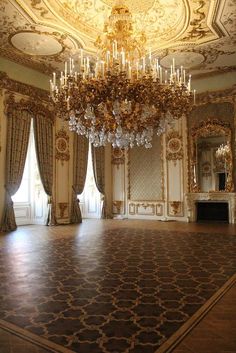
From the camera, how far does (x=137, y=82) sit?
4.77 metres

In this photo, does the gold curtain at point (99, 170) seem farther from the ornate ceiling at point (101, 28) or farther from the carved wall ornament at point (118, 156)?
the ornate ceiling at point (101, 28)

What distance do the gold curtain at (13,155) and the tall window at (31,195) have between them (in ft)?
1.96

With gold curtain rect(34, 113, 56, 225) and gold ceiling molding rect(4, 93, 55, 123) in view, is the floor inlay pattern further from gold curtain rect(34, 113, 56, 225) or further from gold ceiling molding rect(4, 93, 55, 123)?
gold ceiling molding rect(4, 93, 55, 123)

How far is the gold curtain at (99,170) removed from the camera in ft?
31.5

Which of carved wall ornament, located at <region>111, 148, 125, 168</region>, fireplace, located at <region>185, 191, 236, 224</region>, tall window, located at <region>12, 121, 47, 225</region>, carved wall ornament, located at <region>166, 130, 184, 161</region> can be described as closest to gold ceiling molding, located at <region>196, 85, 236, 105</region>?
carved wall ornament, located at <region>166, 130, 184, 161</region>

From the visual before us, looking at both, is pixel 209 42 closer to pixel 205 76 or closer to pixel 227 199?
pixel 205 76

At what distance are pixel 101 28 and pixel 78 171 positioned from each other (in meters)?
4.19

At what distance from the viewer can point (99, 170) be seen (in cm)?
970

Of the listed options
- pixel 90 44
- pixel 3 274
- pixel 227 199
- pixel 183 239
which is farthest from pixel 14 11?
pixel 227 199

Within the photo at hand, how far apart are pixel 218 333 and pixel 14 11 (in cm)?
555

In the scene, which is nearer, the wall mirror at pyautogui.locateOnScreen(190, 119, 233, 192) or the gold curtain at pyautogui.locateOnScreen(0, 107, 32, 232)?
the gold curtain at pyautogui.locateOnScreen(0, 107, 32, 232)

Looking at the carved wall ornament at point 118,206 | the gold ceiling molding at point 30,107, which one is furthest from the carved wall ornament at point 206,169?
the gold ceiling molding at point 30,107

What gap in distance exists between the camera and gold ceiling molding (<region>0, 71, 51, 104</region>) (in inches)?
287

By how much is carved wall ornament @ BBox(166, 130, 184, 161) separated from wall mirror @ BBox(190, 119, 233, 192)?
0.33 meters
